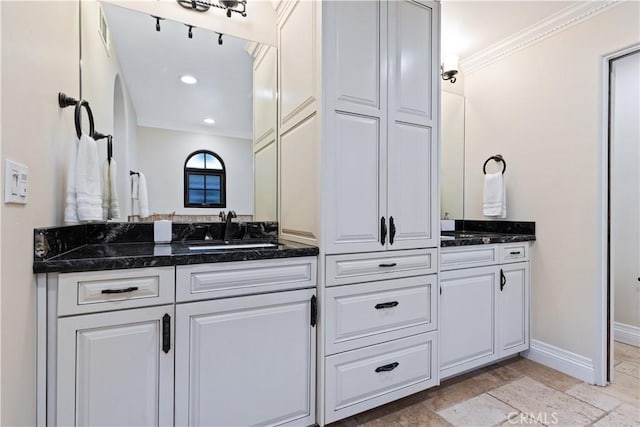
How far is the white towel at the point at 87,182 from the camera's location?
1267 millimetres

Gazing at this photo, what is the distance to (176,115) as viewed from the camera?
6.22 feet

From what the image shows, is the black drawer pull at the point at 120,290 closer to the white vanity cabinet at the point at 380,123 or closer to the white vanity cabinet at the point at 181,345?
the white vanity cabinet at the point at 181,345

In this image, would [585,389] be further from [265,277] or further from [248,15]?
[248,15]

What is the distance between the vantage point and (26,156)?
1002 millimetres

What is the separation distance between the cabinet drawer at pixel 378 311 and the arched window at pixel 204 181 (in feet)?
3.13

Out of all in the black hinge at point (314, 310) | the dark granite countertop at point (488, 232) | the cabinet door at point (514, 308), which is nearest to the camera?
the black hinge at point (314, 310)

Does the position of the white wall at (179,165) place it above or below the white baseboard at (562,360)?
above

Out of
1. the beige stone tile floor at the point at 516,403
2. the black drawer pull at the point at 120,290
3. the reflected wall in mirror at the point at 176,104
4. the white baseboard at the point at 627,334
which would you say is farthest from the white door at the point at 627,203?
the black drawer pull at the point at 120,290

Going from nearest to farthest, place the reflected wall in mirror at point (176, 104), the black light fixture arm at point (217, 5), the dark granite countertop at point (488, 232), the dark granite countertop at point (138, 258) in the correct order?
the dark granite countertop at point (138, 258)
the reflected wall in mirror at point (176, 104)
the black light fixture arm at point (217, 5)
the dark granite countertop at point (488, 232)

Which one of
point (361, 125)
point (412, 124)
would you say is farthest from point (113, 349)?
point (412, 124)

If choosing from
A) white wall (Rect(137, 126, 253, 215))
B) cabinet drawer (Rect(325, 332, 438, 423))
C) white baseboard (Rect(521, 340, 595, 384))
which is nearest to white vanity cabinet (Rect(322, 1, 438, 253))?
cabinet drawer (Rect(325, 332, 438, 423))

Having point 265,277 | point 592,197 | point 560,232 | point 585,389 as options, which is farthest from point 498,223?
point 265,277

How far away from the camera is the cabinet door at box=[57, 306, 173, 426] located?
1.09 metres

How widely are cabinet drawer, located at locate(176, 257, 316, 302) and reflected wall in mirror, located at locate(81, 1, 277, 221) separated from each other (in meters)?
0.66
